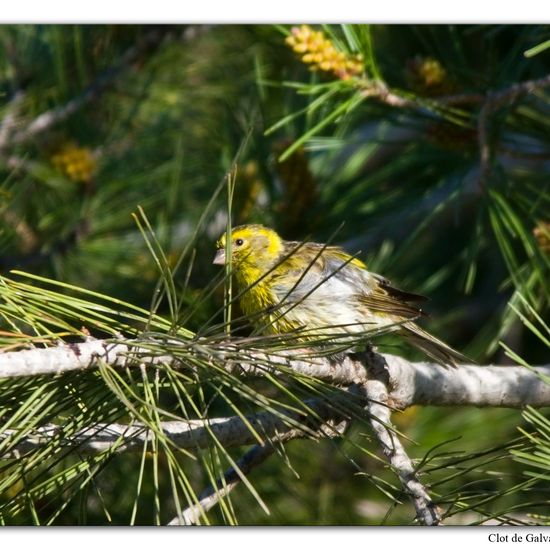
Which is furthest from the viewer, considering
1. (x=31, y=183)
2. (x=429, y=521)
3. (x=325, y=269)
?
(x=31, y=183)

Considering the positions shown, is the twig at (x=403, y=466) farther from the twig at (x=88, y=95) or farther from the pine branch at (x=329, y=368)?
the twig at (x=88, y=95)

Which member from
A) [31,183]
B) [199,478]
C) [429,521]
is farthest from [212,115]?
[429,521]

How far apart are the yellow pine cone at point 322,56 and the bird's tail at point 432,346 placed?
565 mm

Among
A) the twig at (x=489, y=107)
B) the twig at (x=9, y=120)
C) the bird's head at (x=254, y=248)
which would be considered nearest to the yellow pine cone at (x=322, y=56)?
the twig at (x=489, y=107)

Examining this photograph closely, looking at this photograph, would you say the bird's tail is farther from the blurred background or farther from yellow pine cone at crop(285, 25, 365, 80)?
yellow pine cone at crop(285, 25, 365, 80)

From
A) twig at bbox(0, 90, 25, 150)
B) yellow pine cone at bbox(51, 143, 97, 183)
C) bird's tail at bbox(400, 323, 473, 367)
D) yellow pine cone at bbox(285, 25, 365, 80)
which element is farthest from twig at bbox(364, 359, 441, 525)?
twig at bbox(0, 90, 25, 150)

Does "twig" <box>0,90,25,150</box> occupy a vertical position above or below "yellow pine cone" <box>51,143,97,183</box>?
above

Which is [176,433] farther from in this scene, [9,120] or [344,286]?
[9,120]

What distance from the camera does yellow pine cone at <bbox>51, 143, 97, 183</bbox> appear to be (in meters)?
2.87

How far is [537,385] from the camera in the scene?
1896 mm

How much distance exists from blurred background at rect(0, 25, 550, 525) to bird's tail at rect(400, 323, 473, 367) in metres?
0.15

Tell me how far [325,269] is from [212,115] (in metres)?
1.38

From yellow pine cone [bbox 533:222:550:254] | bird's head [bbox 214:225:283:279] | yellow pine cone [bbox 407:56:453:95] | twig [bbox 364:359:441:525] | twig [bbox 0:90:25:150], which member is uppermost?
twig [bbox 0:90:25:150]
